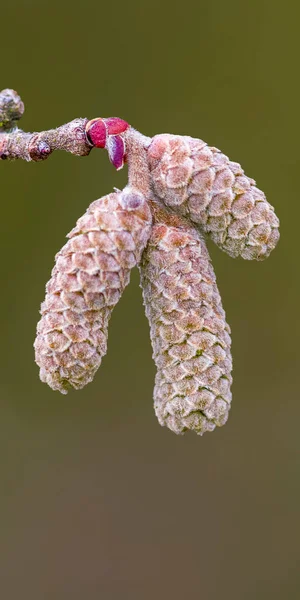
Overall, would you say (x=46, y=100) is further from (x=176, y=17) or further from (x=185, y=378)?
(x=185, y=378)

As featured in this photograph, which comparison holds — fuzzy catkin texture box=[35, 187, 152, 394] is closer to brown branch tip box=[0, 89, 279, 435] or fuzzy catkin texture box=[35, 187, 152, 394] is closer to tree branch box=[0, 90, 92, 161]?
brown branch tip box=[0, 89, 279, 435]

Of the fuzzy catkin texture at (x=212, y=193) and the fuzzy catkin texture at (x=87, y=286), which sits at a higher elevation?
the fuzzy catkin texture at (x=212, y=193)

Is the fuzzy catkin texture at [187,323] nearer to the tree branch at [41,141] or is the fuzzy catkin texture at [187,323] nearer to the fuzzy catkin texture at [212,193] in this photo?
the fuzzy catkin texture at [212,193]

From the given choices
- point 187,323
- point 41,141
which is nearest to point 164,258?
point 187,323

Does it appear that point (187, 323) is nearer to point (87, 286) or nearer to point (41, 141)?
point (87, 286)

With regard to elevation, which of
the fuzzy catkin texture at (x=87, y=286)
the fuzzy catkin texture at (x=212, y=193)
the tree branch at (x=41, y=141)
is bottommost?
the fuzzy catkin texture at (x=87, y=286)

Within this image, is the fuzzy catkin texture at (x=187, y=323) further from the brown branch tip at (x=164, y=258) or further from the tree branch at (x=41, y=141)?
the tree branch at (x=41, y=141)

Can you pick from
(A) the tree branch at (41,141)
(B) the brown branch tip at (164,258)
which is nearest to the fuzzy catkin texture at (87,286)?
(B) the brown branch tip at (164,258)
